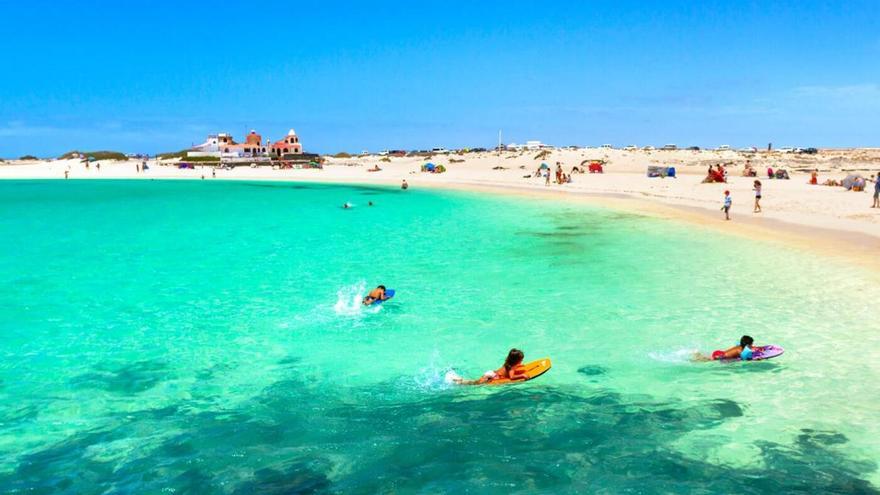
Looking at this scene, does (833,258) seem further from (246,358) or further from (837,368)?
(246,358)

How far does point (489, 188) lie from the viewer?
62156 millimetres

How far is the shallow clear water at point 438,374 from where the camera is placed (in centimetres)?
774

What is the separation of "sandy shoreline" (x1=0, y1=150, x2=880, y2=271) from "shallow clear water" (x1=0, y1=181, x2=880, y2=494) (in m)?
4.14

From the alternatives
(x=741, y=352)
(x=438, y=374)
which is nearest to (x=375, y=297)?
(x=438, y=374)

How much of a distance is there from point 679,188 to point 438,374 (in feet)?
135

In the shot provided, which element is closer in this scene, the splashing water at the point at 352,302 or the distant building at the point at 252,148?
the splashing water at the point at 352,302

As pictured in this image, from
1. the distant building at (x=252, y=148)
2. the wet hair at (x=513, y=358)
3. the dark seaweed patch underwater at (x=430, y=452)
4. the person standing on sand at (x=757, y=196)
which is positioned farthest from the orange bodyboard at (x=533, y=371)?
the distant building at (x=252, y=148)

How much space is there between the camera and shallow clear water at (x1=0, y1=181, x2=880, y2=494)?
7.74 m

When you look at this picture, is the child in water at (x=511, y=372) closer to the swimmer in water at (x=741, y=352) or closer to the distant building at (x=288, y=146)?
the swimmer in water at (x=741, y=352)

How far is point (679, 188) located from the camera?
156 ft

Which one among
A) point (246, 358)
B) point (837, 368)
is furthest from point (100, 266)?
point (837, 368)

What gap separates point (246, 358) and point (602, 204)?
33.8m

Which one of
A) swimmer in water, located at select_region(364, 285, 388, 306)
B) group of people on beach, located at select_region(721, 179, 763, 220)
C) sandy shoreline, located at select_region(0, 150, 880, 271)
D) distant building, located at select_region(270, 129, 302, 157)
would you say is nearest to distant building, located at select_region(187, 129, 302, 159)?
distant building, located at select_region(270, 129, 302, 157)

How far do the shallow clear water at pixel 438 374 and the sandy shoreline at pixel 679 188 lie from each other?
4140mm
